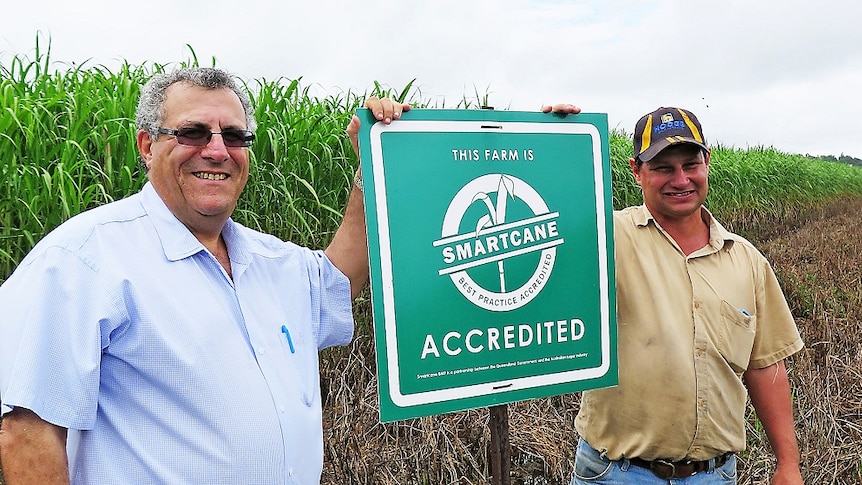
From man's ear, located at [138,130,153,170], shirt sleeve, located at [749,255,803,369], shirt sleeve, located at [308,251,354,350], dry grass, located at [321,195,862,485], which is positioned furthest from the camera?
dry grass, located at [321,195,862,485]

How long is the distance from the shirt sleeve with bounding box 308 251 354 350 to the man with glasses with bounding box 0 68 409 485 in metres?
0.10

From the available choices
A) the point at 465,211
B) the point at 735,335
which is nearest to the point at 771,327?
the point at 735,335

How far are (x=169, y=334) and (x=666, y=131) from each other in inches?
55.5

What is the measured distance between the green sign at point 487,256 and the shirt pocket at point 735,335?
0.32 meters

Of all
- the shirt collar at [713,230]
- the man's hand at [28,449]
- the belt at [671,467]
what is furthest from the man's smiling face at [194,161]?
the belt at [671,467]

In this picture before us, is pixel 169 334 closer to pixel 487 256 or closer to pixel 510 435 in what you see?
pixel 487 256

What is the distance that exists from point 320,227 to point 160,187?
1800 mm

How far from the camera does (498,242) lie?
5.71 feet

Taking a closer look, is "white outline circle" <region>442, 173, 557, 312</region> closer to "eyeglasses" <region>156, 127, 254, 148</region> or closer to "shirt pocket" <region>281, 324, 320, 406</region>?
"shirt pocket" <region>281, 324, 320, 406</region>

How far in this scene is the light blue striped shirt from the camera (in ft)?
3.94

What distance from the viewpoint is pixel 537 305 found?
1794 millimetres

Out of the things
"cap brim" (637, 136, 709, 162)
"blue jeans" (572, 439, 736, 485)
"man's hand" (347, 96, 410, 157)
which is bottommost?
"blue jeans" (572, 439, 736, 485)

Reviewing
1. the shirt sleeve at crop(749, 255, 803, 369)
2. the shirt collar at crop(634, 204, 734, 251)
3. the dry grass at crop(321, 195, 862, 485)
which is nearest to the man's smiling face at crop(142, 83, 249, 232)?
the shirt collar at crop(634, 204, 734, 251)

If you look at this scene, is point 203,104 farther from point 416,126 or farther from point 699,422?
point 699,422
